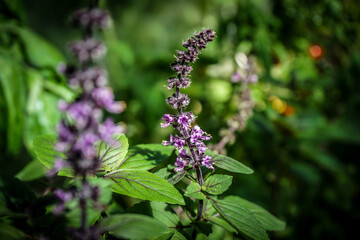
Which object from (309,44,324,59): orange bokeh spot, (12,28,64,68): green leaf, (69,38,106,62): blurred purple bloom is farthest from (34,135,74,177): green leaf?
(309,44,324,59): orange bokeh spot

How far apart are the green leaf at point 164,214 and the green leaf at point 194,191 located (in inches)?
3.2

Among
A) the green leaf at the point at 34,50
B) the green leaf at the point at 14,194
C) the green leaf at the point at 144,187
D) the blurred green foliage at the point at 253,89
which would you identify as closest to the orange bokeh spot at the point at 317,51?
the blurred green foliage at the point at 253,89

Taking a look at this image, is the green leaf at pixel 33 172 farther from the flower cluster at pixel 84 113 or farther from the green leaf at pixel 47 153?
the flower cluster at pixel 84 113

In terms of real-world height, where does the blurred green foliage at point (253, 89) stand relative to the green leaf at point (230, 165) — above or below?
above

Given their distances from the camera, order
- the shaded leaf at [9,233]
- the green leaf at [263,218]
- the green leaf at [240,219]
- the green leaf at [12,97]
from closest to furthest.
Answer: the shaded leaf at [9,233] < the green leaf at [240,219] < the green leaf at [263,218] < the green leaf at [12,97]

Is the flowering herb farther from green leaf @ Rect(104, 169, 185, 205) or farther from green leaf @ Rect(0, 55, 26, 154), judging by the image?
green leaf @ Rect(0, 55, 26, 154)

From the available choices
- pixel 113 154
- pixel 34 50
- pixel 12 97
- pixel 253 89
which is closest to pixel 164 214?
pixel 113 154

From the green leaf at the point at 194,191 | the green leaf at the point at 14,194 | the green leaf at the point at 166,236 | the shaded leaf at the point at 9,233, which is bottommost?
the shaded leaf at the point at 9,233

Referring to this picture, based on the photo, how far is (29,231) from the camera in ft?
1.32

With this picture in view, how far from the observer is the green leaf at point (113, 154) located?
533 millimetres

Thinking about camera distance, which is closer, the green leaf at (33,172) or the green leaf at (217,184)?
the green leaf at (217,184)

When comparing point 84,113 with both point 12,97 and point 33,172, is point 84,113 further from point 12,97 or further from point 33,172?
point 12,97

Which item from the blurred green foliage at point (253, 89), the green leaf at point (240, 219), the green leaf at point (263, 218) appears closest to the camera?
the green leaf at point (240, 219)

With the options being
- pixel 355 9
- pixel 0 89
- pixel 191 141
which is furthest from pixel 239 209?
pixel 355 9
